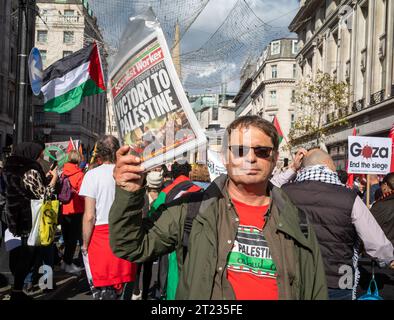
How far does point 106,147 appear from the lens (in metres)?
3.74

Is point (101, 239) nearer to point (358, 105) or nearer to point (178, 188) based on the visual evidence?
point (178, 188)

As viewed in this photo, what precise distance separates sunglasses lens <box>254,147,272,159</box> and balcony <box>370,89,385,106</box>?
2302cm

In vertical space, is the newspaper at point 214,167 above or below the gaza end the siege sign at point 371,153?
below

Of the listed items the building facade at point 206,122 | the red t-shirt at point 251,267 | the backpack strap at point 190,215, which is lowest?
the red t-shirt at point 251,267

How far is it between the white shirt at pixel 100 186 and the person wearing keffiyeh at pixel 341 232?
1.80 metres

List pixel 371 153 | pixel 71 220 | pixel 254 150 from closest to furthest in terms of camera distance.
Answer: pixel 254 150
pixel 71 220
pixel 371 153

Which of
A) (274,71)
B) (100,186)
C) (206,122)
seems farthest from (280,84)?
(100,186)

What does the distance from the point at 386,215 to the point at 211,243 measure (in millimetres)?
4127

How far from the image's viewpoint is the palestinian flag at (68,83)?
25.7 ft

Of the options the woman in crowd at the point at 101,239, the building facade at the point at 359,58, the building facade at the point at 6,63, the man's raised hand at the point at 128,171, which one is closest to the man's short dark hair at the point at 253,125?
the man's raised hand at the point at 128,171

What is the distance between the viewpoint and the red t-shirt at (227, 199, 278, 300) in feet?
6.79

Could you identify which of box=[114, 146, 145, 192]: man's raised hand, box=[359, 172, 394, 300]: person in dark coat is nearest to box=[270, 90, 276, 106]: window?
box=[359, 172, 394, 300]: person in dark coat

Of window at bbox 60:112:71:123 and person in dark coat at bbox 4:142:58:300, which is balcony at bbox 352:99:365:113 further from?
window at bbox 60:112:71:123

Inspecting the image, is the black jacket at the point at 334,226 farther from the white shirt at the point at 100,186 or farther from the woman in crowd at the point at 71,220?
the woman in crowd at the point at 71,220
